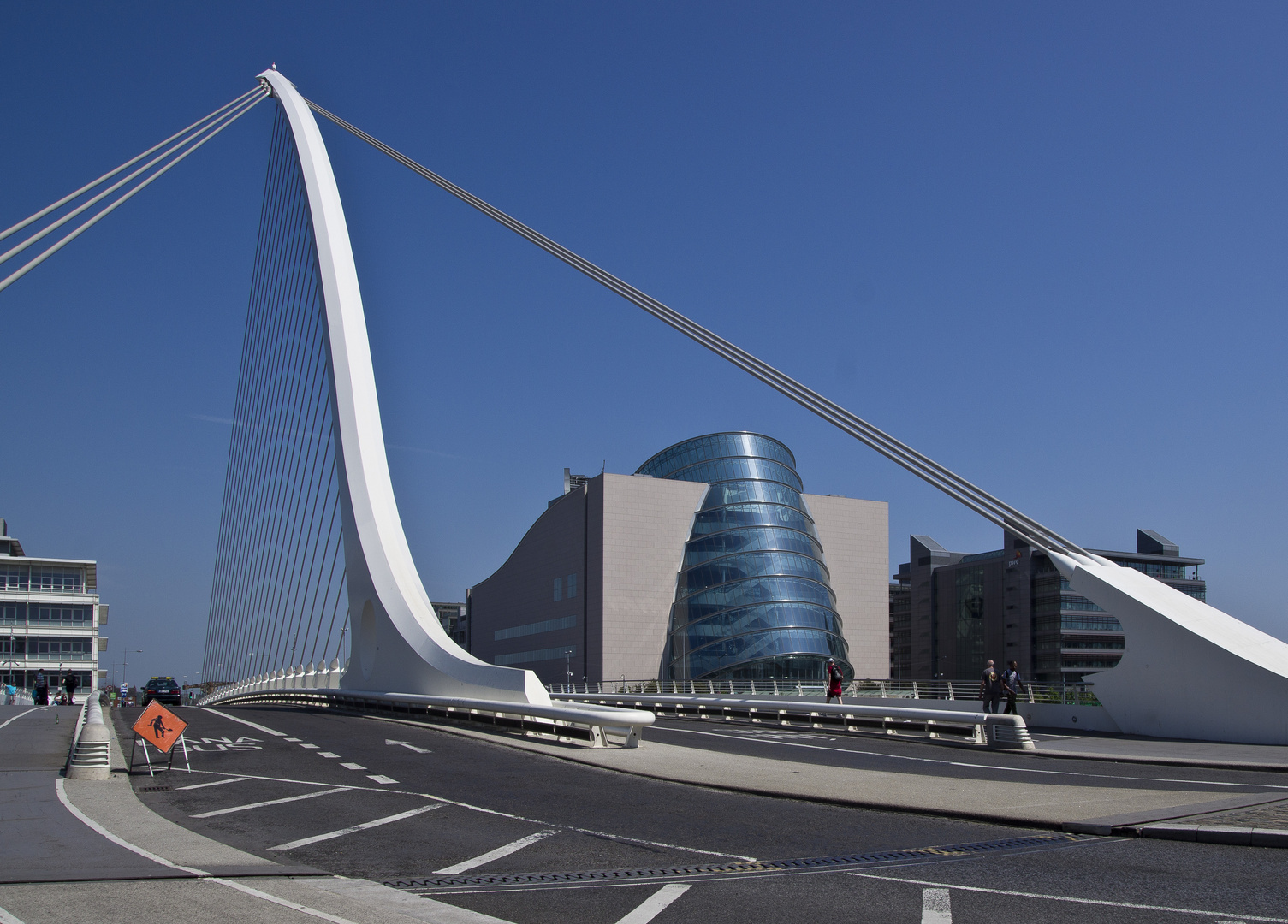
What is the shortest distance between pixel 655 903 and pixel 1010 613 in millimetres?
114767

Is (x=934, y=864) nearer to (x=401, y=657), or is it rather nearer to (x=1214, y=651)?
(x=1214, y=651)

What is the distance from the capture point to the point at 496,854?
765cm

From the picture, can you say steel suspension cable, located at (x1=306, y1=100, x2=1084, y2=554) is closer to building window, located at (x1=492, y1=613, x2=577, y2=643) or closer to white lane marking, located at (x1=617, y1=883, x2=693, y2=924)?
white lane marking, located at (x1=617, y1=883, x2=693, y2=924)

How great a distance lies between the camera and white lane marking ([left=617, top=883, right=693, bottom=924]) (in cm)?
562

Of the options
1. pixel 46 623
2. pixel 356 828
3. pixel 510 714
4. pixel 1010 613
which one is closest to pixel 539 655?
pixel 46 623

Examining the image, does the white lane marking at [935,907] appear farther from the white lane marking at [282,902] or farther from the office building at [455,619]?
the office building at [455,619]

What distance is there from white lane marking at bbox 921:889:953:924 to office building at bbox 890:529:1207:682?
9893cm

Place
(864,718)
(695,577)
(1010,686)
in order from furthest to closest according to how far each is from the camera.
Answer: (695,577) < (864,718) < (1010,686)

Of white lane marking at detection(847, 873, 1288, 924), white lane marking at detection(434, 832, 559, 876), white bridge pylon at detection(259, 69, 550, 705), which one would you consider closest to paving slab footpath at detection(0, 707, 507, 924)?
white lane marking at detection(434, 832, 559, 876)

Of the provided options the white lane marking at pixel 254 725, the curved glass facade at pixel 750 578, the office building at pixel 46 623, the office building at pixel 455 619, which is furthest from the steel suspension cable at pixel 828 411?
the office building at pixel 455 619

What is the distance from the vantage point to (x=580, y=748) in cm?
1609

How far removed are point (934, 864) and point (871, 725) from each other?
15.0m

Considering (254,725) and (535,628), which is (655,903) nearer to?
(254,725)

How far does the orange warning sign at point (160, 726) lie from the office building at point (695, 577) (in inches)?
2231
